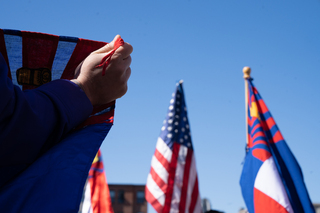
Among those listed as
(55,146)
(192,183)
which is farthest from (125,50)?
(192,183)

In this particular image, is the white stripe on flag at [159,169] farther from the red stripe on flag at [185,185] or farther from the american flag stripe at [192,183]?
the american flag stripe at [192,183]

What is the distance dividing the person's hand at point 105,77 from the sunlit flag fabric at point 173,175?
521 cm

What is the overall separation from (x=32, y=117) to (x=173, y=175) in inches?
226

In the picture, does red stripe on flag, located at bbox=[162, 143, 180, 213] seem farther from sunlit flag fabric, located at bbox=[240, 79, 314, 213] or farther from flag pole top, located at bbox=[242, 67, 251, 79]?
flag pole top, located at bbox=[242, 67, 251, 79]

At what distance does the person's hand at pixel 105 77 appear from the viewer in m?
1.26

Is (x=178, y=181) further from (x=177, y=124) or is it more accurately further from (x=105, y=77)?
(x=105, y=77)

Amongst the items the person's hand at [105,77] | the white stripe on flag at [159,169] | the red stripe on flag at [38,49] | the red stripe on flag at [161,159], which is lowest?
the white stripe on flag at [159,169]

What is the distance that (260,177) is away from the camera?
475cm

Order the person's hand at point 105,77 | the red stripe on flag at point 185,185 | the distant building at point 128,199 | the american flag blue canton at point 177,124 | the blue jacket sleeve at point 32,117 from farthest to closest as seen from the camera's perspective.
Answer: the distant building at point 128,199 < the american flag blue canton at point 177,124 < the red stripe on flag at point 185,185 < the person's hand at point 105,77 < the blue jacket sleeve at point 32,117

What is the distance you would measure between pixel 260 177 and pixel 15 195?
419 centimetres

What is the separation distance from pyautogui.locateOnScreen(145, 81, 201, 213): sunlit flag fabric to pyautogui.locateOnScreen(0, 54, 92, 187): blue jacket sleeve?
17.5 feet

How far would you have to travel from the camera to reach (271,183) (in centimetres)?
463

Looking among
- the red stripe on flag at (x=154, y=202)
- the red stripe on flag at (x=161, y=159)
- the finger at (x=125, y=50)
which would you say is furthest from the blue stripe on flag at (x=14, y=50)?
the red stripe on flag at (x=161, y=159)

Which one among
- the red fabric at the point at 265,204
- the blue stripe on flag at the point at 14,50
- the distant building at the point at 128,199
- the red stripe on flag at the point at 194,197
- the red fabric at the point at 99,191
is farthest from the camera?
the distant building at the point at 128,199
